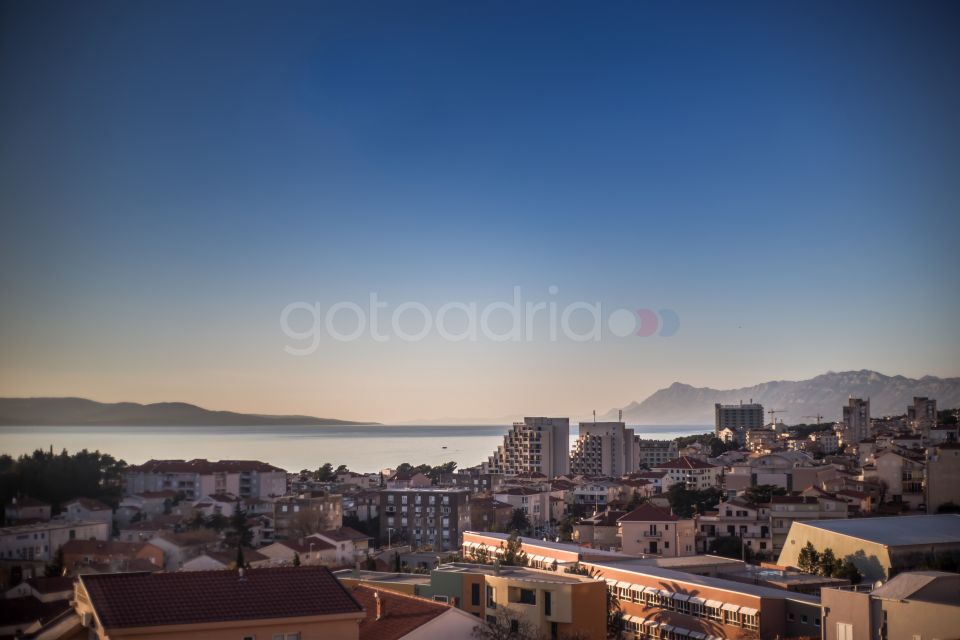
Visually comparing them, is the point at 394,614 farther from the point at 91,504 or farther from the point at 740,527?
the point at 91,504

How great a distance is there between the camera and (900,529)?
15.4 m

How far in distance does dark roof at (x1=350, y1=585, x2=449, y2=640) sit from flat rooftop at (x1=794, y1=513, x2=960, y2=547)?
9298 mm

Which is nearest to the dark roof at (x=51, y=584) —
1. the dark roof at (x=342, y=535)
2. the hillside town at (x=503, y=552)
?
the hillside town at (x=503, y=552)

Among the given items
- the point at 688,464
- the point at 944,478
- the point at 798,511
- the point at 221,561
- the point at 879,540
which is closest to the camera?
the point at 879,540

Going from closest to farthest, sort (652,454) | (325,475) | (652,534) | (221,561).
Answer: (221,561) < (652,534) < (325,475) < (652,454)

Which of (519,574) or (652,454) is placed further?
(652,454)

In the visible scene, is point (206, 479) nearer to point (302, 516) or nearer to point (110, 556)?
point (302, 516)

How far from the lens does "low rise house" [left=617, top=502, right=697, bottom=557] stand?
18375mm

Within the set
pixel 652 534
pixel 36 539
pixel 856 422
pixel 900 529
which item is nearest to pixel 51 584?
pixel 36 539

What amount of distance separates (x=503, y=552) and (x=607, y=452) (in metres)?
27.2

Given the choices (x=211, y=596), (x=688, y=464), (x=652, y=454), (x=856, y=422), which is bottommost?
(x=652, y=454)

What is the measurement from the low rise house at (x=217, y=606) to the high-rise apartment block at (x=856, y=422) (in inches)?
1524

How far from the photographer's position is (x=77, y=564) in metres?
16.1

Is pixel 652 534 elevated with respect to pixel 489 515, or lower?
elevated
